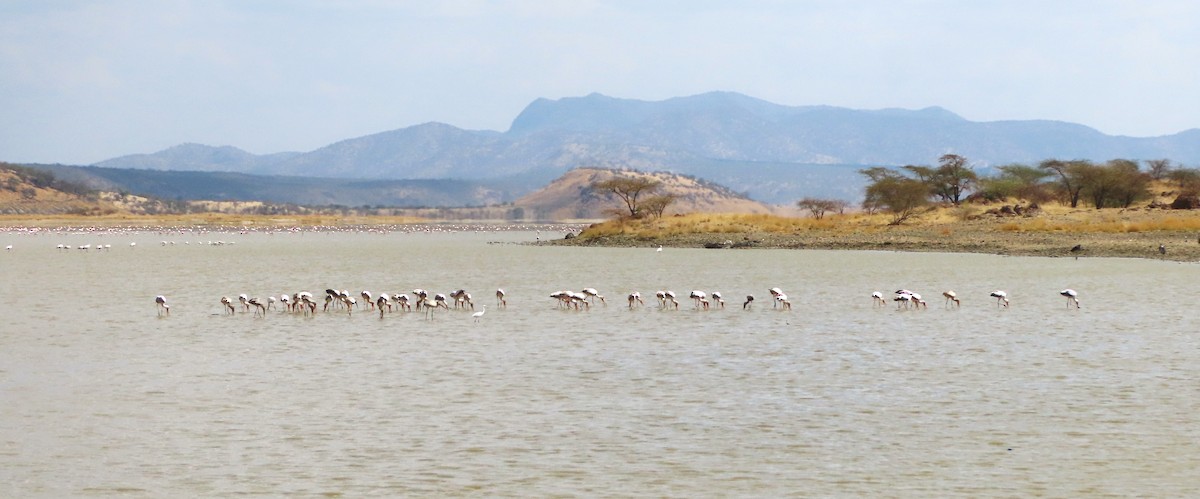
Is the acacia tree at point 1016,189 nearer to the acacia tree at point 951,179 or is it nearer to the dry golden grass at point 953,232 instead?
the acacia tree at point 951,179

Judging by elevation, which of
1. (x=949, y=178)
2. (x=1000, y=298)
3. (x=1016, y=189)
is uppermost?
(x=949, y=178)

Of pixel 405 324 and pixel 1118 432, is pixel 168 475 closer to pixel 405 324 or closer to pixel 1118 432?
pixel 1118 432

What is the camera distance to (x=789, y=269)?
42625 millimetres

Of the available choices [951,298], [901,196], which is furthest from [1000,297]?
[901,196]

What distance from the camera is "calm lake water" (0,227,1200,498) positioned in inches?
434

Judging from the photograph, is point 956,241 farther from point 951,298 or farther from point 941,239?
point 951,298

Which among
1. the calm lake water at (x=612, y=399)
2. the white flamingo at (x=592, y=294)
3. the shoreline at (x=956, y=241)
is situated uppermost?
the shoreline at (x=956, y=241)

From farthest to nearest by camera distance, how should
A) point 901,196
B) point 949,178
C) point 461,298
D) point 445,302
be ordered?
1. point 949,178
2. point 901,196
3. point 461,298
4. point 445,302

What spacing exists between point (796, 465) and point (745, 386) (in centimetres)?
454

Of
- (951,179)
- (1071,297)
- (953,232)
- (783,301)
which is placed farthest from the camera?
(951,179)

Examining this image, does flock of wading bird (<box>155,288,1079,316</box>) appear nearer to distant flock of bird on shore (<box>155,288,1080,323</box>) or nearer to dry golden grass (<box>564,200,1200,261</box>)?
distant flock of bird on shore (<box>155,288,1080,323</box>)

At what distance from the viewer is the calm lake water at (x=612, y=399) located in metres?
11.0

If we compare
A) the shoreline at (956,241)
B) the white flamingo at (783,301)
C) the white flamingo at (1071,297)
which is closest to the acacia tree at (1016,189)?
the shoreline at (956,241)

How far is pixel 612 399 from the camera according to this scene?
14.9 meters
